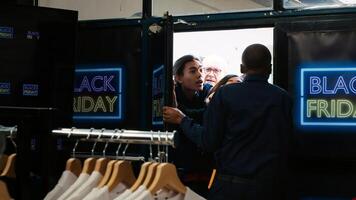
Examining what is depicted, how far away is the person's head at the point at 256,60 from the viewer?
3.27m

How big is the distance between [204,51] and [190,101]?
1.90ft

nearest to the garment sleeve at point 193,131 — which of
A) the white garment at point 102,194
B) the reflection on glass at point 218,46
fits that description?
the white garment at point 102,194

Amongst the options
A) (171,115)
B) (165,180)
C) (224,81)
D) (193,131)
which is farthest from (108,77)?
(165,180)

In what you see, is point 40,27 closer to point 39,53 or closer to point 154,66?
point 39,53

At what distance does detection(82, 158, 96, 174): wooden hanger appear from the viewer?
2.88 metres

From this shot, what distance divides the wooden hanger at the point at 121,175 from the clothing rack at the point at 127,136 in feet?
0.38

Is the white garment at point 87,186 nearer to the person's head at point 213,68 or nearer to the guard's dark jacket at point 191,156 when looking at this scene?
the guard's dark jacket at point 191,156

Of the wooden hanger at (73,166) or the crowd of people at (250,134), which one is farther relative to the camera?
the crowd of people at (250,134)

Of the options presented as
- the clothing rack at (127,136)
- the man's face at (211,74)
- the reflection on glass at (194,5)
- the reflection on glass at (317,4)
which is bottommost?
the clothing rack at (127,136)

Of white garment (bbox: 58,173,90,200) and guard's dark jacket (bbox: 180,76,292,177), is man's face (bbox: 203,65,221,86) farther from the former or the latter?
white garment (bbox: 58,173,90,200)

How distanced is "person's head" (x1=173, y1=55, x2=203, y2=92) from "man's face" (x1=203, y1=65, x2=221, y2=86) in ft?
1.29

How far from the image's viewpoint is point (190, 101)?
4.60m

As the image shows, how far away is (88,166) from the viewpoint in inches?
114

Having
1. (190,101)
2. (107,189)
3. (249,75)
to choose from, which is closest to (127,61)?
(190,101)
